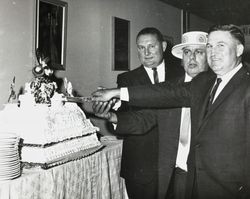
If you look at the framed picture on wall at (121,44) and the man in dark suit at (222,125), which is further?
the framed picture on wall at (121,44)

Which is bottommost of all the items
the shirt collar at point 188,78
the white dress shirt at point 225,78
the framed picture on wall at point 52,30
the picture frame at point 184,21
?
the white dress shirt at point 225,78

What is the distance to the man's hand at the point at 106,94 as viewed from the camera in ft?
8.22

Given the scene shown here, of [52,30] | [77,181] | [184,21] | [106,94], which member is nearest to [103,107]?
[106,94]

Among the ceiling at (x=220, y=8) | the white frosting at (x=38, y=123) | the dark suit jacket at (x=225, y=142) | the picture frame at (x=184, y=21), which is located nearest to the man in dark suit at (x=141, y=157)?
the white frosting at (x=38, y=123)

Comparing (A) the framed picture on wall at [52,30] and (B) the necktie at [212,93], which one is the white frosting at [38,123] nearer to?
(A) the framed picture on wall at [52,30]

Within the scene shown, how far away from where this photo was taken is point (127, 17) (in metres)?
4.54

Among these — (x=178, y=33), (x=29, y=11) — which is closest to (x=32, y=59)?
(x=29, y=11)

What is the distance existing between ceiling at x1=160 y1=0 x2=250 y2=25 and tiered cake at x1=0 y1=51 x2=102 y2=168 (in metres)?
3.64

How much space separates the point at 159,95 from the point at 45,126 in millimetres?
921

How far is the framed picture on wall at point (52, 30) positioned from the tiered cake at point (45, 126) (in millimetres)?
722

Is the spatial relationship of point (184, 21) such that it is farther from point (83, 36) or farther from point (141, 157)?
point (141, 157)

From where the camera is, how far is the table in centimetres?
206

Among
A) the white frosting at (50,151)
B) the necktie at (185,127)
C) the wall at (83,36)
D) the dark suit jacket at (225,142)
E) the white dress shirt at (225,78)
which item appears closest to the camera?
the dark suit jacket at (225,142)

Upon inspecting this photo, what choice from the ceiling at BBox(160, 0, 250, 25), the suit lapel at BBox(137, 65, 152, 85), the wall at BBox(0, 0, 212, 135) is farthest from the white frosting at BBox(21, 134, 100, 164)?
the ceiling at BBox(160, 0, 250, 25)
